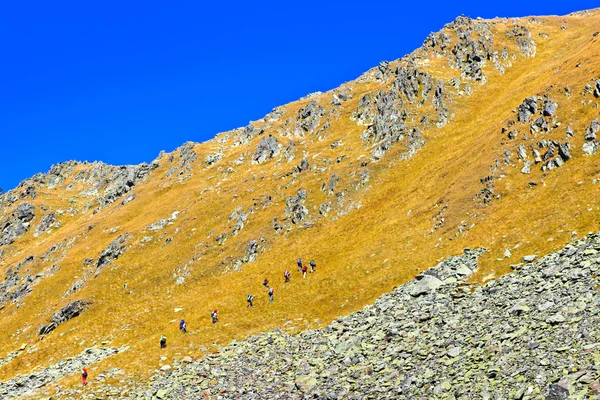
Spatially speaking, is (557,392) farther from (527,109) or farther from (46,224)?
(46,224)

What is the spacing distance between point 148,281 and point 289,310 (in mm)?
34644

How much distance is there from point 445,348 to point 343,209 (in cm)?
4619

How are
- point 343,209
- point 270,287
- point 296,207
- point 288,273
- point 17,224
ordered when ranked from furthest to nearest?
point 17,224 < point 296,207 < point 343,209 < point 288,273 < point 270,287

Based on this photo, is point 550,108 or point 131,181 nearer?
point 550,108

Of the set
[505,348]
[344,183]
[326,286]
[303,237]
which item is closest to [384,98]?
[344,183]

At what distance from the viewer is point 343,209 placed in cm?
7012

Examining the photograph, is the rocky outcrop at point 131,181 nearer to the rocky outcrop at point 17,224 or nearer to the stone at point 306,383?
the rocky outcrop at point 17,224

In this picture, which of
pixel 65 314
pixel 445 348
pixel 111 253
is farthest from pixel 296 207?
pixel 445 348

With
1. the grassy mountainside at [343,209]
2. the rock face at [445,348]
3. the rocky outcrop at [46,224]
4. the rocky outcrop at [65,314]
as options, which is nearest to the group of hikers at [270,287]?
the grassy mountainside at [343,209]

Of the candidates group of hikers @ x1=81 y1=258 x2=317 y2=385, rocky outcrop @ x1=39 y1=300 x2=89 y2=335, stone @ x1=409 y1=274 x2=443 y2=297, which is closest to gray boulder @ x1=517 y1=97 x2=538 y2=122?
group of hikers @ x1=81 y1=258 x2=317 y2=385

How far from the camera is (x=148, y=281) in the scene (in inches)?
2753

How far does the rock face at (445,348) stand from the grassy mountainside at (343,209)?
344 cm

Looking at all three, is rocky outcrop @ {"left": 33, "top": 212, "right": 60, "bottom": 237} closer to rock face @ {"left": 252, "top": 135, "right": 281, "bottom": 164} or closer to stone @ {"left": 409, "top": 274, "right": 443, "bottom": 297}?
rock face @ {"left": 252, "top": 135, "right": 281, "bottom": 164}

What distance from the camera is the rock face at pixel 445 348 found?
747 inches
